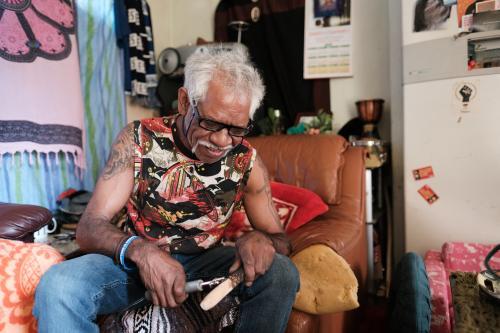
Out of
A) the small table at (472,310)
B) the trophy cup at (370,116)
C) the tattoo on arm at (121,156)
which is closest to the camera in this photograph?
the small table at (472,310)

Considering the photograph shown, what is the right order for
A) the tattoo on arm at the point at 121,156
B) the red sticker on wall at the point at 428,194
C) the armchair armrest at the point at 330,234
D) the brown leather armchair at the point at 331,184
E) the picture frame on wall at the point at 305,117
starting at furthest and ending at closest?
the picture frame on wall at the point at 305,117, the red sticker on wall at the point at 428,194, the brown leather armchair at the point at 331,184, the armchair armrest at the point at 330,234, the tattoo on arm at the point at 121,156

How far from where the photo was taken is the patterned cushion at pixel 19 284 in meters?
0.93

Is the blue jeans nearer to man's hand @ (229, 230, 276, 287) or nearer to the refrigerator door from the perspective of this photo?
man's hand @ (229, 230, 276, 287)

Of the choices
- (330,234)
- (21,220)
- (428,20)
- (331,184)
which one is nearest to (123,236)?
(21,220)

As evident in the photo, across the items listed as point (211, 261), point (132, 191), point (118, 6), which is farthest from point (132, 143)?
point (118, 6)

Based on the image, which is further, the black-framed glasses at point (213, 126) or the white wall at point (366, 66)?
the white wall at point (366, 66)

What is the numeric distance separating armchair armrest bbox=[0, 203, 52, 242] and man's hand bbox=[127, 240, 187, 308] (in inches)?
23.1

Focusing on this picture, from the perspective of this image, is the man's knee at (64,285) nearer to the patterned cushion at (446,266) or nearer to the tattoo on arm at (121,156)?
the tattoo on arm at (121,156)

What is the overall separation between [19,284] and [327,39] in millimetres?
2318

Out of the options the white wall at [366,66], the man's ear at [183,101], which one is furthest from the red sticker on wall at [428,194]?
the man's ear at [183,101]

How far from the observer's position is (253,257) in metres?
0.95

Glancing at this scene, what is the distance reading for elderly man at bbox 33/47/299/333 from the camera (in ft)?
2.72

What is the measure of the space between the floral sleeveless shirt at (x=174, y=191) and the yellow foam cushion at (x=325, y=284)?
1.13ft

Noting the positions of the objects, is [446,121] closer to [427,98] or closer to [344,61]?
[427,98]
